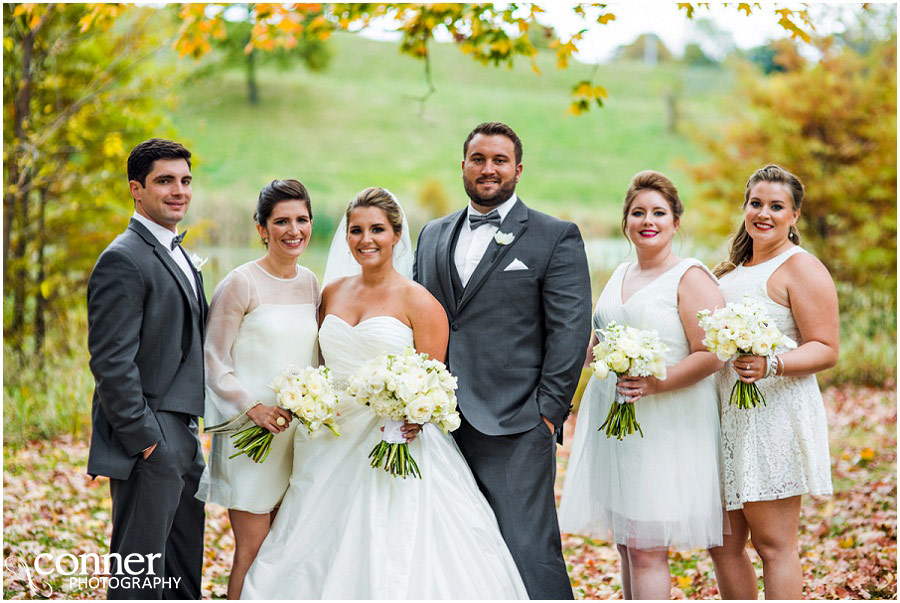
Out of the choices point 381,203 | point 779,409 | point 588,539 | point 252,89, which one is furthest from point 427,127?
point 779,409

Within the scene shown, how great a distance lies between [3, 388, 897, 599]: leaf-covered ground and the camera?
5254 mm

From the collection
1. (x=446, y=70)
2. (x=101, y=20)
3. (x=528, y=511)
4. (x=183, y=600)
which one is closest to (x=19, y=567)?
(x=183, y=600)

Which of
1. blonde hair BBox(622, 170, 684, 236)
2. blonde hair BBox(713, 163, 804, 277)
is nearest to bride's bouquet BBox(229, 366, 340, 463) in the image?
blonde hair BBox(622, 170, 684, 236)

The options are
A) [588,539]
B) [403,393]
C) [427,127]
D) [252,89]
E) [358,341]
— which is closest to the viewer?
[403,393]

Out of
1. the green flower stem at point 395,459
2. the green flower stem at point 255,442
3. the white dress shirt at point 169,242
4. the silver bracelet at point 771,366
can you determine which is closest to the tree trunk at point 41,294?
the white dress shirt at point 169,242

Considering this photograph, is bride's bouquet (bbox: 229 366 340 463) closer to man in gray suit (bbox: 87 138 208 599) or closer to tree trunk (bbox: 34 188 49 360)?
man in gray suit (bbox: 87 138 208 599)

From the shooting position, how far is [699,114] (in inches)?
1499

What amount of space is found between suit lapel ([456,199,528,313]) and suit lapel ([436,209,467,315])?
0.07 m

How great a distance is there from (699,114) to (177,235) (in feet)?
123

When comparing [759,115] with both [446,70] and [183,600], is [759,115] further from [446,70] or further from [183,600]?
[446,70]

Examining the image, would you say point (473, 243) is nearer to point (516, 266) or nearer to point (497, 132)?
point (516, 266)

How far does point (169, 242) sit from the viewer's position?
387 centimetres

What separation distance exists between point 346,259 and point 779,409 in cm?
230

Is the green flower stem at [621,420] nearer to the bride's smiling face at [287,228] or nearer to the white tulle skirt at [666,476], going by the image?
the white tulle skirt at [666,476]
